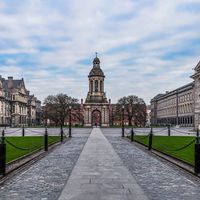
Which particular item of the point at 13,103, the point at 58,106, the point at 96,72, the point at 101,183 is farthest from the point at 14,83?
the point at 101,183

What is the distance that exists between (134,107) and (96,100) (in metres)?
14.8

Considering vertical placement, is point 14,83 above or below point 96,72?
below

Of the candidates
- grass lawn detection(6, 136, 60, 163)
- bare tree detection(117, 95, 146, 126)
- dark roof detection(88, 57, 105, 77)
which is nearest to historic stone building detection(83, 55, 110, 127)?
dark roof detection(88, 57, 105, 77)

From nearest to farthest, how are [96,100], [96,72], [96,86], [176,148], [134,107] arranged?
[176,148] → [96,72] → [96,86] → [96,100] → [134,107]

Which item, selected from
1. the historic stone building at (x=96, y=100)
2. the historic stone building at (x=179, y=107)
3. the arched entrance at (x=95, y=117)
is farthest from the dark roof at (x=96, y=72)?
the historic stone building at (x=179, y=107)

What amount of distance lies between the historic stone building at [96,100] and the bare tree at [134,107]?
34.2ft

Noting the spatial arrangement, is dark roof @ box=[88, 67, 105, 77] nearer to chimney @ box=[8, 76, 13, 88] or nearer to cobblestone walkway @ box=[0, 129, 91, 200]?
chimney @ box=[8, 76, 13, 88]

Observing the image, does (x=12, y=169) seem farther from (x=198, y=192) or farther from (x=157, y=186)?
(x=198, y=192)

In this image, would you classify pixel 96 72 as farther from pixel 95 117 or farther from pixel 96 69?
pixel 95 117

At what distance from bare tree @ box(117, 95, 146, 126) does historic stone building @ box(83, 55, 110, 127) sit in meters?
10.4

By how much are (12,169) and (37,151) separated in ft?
25.6

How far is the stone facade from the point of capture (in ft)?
375

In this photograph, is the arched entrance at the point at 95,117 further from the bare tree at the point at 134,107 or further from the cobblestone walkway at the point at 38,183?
the cobblestone walkway at the point at 38,183

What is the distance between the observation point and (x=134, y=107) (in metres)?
111
